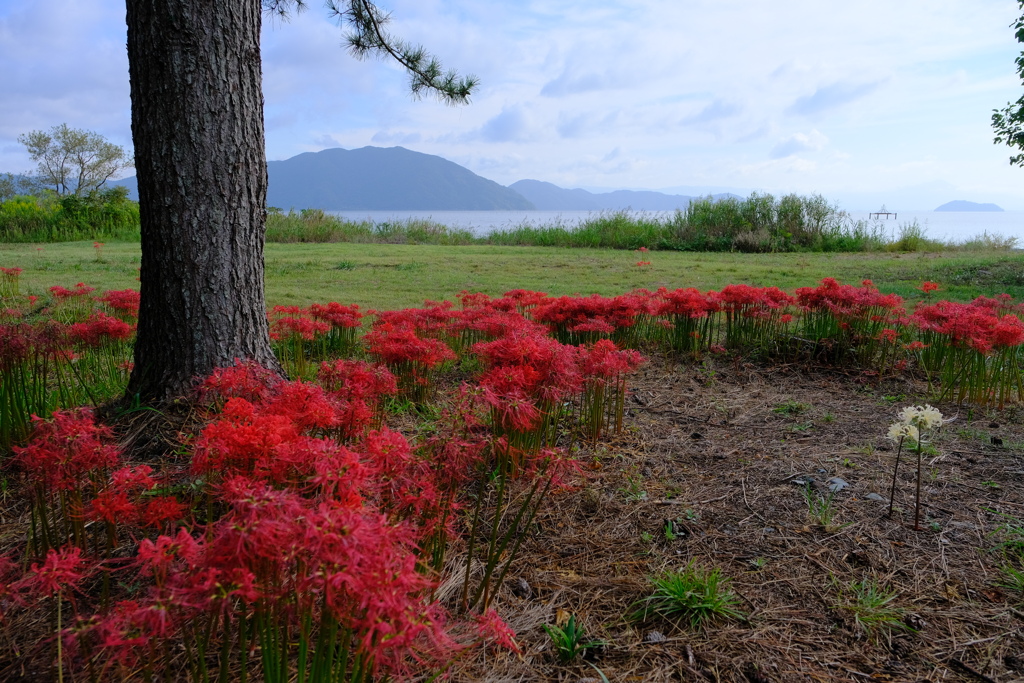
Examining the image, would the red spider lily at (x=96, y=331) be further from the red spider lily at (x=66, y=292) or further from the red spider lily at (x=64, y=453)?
the red spider lily at (x=66, y=292)

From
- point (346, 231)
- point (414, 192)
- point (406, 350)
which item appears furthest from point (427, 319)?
point (414, 192)

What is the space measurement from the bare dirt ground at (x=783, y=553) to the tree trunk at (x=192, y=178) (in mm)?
1919

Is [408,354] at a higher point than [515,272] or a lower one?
lower

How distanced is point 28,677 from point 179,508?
0.58 m

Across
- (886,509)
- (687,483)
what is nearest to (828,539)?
(886,509)

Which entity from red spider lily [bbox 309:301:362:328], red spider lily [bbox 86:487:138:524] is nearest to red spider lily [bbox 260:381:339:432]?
red spider lily [bbox 86:487:138:524]

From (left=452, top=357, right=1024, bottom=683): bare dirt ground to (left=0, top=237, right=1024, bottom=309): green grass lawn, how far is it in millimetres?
5398

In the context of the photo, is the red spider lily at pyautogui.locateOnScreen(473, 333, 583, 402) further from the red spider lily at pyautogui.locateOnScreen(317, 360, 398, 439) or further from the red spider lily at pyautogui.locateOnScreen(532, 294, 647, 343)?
the red spider lily at pyautogui.locateOnScreen(532, 294, 647, 343)

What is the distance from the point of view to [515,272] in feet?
37.2

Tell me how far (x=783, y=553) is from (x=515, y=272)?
30.8 feet

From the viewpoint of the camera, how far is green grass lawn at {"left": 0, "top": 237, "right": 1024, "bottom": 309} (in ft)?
28.8

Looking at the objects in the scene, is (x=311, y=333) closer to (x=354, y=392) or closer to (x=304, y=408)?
(x=354, y=392)

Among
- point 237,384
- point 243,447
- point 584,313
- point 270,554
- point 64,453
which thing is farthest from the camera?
point 584,313

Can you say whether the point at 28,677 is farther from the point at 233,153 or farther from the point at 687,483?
the point at 687,483
